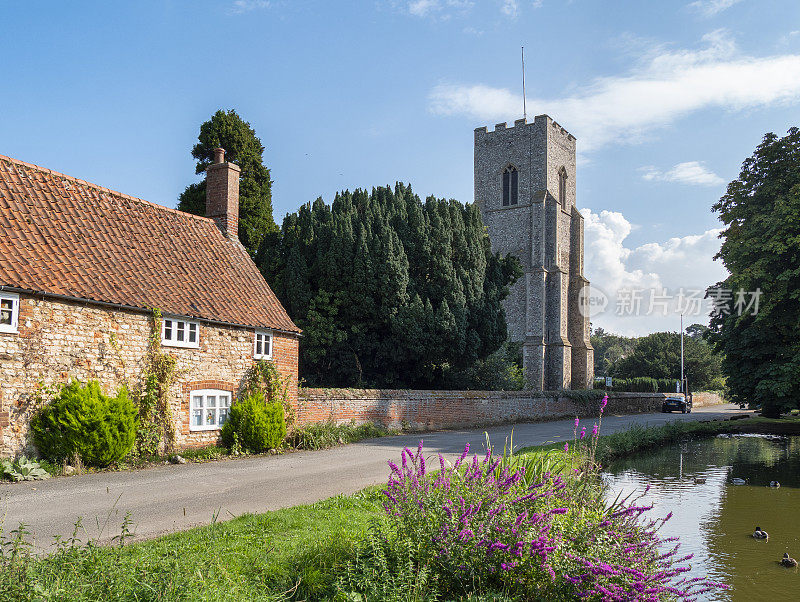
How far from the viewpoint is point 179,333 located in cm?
1505

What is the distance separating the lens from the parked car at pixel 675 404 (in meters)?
44.6

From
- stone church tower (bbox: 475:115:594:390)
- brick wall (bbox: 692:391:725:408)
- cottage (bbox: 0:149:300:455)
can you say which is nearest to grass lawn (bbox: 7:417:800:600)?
cottage (bbox: 0:149:300:455)

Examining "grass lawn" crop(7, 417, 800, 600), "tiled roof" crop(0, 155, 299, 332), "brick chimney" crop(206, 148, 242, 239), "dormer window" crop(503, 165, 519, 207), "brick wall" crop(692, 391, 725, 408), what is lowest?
"brick wall" crop(692, 391, 725, 408)

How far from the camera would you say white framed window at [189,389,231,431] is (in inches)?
599

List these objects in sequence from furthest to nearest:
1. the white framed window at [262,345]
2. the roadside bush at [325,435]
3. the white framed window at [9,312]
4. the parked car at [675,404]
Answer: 1. the parked car at [675,404]
2. the white framed window at [262,345]
3. the roadside bush at [325,435]
4. the white framed window at [9,312]

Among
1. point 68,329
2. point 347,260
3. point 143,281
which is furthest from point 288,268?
point 68,329

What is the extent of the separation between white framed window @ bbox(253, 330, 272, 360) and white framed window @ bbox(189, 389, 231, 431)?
1.49 m

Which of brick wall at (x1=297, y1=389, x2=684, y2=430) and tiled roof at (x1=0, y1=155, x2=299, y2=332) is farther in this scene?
brick wall at (x1=297, y1=389, x2=684, y2=430)

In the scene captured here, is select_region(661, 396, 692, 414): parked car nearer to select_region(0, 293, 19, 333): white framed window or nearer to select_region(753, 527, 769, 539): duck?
select_region(753, 527, 769, 539): duck

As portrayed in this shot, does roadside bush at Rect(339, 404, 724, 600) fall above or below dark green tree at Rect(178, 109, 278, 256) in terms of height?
below

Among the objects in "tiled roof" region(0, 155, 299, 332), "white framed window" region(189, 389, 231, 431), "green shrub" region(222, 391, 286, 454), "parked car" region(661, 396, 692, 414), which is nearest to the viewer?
"tiled roof" region(0, 155, 299, 332)

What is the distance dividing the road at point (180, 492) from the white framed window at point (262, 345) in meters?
3.10

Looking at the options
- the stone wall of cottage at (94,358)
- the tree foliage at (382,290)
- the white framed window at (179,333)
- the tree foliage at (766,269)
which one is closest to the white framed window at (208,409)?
the stone wall of cottage at (94,358)

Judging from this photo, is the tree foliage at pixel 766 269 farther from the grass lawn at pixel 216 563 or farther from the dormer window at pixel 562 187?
the dormer window at pixel 562 187
